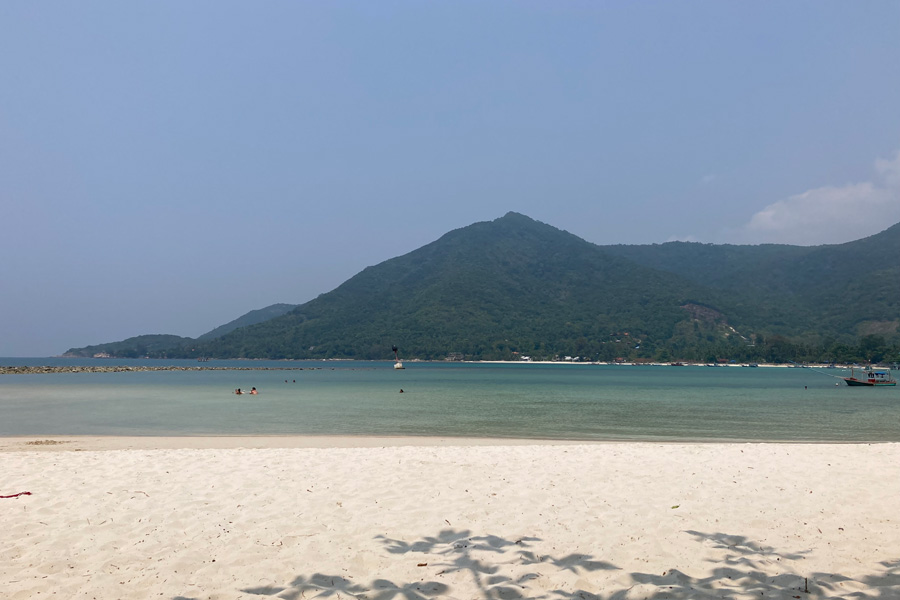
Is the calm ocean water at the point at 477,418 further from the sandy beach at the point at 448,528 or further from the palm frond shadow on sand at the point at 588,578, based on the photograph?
the palm frond shadow on sand at the point at 588,578

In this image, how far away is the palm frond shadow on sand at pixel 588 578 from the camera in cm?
591

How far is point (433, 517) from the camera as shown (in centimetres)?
869

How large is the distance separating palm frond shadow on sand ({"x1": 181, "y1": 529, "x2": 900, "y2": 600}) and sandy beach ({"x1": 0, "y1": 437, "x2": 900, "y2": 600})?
0.03m

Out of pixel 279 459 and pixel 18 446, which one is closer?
pixel 279 459

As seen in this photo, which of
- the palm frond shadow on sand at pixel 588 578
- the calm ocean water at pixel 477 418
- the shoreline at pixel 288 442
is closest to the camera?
the palm frond shadow on sand at pixel 588 578

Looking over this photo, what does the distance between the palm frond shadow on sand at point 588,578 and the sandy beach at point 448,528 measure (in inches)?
1.0

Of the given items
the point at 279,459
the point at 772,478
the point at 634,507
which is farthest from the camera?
the point at 279,459

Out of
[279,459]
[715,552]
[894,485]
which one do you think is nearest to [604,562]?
[715,552]

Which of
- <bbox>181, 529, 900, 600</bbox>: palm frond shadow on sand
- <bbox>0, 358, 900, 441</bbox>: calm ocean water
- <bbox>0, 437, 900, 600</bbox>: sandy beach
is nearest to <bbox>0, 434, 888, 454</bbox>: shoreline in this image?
<bbox>0, 358, 900, 441</bbox>: calm ocean water

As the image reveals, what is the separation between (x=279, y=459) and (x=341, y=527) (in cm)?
618

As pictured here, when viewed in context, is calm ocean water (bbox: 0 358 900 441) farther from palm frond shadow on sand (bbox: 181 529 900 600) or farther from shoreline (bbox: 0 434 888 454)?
palm frond shadow on sand (bbox: 181 529 900 600)

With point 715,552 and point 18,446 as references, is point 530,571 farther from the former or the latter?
point 18,446

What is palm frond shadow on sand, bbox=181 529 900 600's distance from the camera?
591 centimetres

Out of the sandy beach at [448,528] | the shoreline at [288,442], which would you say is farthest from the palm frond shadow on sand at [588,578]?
the shoreline at [288,442]
